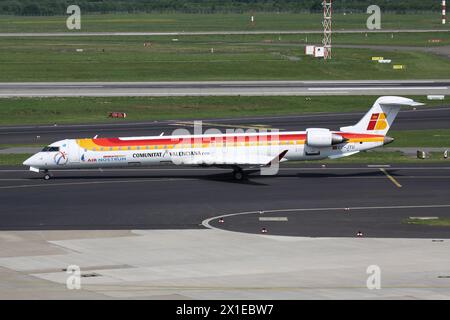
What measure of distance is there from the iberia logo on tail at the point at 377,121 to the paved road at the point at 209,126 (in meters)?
22.5

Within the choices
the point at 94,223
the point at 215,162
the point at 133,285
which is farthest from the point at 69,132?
the point at 133,285

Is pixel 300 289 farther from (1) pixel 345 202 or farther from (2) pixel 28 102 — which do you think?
(2) pixel 28 102

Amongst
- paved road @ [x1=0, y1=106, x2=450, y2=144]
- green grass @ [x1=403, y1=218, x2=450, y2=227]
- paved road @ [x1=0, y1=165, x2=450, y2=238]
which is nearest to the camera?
green grass @ [x1=403, y1=218, x2=450, y2=227]

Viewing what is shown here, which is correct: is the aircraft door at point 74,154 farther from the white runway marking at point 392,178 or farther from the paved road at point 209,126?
the white runway marking at point 392,178

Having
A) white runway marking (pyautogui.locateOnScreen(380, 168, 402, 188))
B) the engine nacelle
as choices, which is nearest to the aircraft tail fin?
the engine nacelle

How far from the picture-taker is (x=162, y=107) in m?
104

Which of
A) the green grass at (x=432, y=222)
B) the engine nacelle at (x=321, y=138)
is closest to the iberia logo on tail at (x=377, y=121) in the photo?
the engine nacelle at (x=321, y=138)

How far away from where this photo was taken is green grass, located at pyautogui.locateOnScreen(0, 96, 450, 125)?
100312 millimetres

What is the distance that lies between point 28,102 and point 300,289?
237 feet

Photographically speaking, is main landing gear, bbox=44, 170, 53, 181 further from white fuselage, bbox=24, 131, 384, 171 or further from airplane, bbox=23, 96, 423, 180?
white fuselage, bbox=24, 131, 384, 171

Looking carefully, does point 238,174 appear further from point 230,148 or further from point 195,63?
point 195,63

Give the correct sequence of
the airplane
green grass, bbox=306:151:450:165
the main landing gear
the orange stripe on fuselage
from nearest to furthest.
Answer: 1. the airplane
2. the orange stripe on fuselage
3. the main landing gear
4. green grass, bbox=306:151:450:165

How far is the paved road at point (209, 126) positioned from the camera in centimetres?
8850

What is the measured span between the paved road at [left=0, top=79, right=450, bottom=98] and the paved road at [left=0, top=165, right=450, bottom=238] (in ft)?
132
